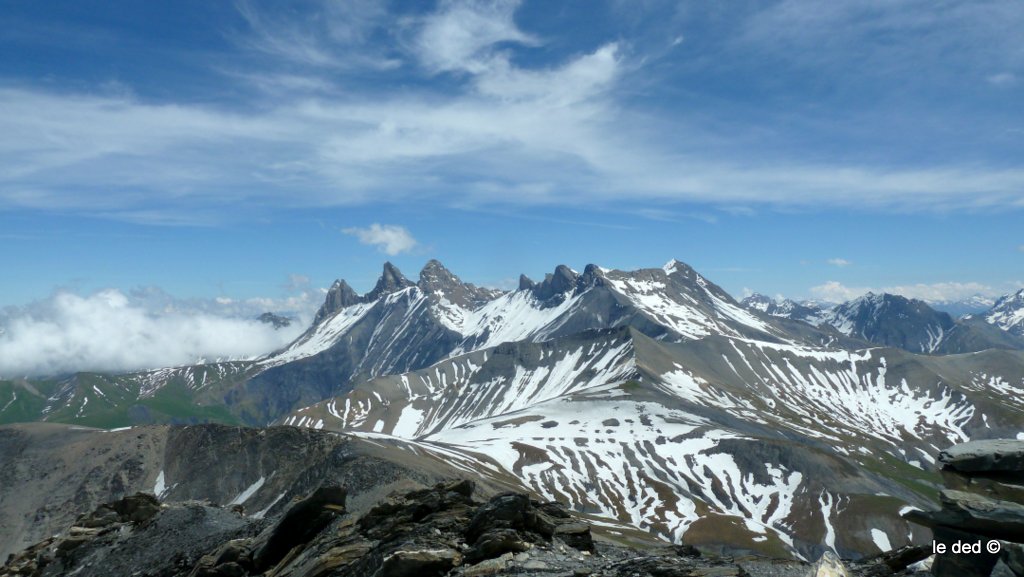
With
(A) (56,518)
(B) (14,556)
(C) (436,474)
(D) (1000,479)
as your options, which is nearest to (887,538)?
(C) (436,474)

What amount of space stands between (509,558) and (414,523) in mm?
6802

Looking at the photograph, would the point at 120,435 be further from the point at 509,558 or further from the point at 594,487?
the point at 509,558

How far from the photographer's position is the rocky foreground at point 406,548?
26.2 m

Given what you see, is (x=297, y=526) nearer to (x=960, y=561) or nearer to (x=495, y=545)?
(x=495, y=545)

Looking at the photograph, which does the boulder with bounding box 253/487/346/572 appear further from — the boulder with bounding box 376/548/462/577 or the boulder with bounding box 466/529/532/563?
the boulder with bounding box 466/529/532/563

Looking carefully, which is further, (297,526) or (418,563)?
(297,526)

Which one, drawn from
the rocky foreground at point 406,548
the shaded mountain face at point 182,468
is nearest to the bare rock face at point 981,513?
the rocky foreground at point 406,548

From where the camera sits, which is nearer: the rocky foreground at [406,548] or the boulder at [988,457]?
the boulder at [988,457]

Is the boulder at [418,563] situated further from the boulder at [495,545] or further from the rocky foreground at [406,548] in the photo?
the boulder at [495,545]

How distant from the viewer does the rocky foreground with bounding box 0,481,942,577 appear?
26.2 metres

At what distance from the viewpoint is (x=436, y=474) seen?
130125 millimetres

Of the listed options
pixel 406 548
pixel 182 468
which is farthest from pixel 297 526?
pixel 182 468

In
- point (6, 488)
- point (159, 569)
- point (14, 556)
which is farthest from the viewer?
point (6, 488)

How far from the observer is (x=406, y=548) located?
2747 centimetres
